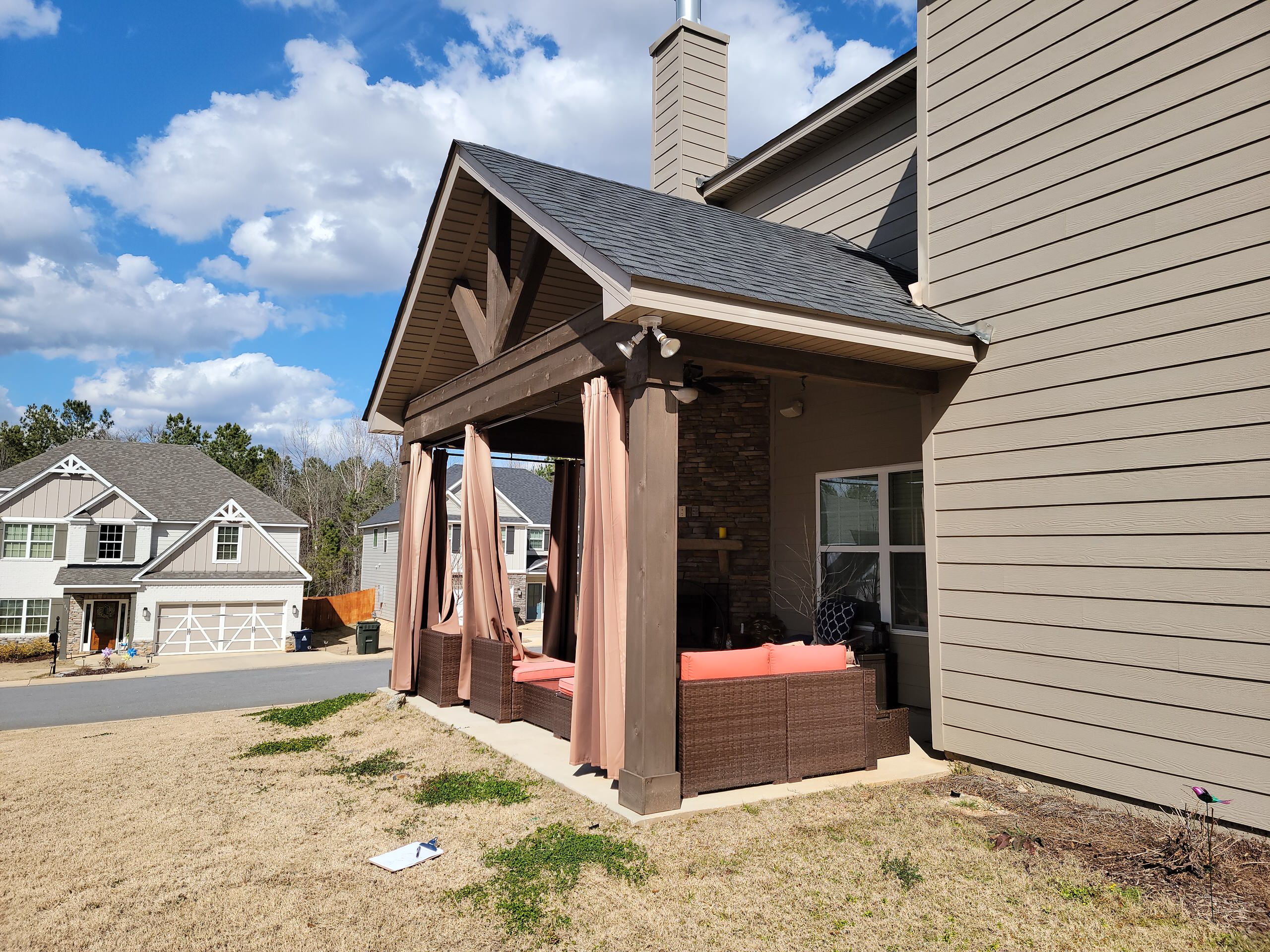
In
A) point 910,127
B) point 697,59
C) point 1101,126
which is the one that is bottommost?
point 1101,126

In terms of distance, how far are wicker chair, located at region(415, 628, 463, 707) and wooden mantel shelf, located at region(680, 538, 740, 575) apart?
2.64m

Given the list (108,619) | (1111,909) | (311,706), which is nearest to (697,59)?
(311,706)

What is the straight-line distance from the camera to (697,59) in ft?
34.7

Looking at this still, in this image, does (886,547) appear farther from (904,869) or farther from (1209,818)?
(904,869)

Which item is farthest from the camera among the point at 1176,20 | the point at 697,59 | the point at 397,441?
the point at 397,441

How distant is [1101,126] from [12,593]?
28144 mm

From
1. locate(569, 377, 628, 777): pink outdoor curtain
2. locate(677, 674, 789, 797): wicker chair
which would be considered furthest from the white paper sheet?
locate(677, 674, 789, 797): wicker chair

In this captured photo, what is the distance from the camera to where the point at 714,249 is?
5598 millimetres

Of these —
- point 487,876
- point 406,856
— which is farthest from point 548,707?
point 487,876

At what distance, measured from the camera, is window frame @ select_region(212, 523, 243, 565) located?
24281 mm

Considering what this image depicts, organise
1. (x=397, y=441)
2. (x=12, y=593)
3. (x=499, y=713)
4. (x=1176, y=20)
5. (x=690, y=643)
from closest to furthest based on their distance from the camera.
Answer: (x=1176, y=20), (x=499, y=713), (x=690, y=643), (x=12, y=593), (x=397, y=441)

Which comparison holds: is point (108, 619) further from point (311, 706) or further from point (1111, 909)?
point (1111, 909)

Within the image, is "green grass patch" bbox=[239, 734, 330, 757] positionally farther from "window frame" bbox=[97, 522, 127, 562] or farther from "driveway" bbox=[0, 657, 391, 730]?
"window frame" bbox=[97, 522, 127, 562]

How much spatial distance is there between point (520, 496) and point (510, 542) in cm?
238
